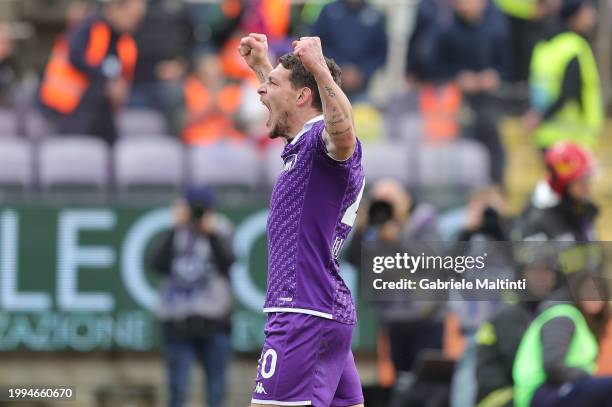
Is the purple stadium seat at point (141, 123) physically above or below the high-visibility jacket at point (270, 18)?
below

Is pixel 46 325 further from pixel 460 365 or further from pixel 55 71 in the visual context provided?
pixel 460 365

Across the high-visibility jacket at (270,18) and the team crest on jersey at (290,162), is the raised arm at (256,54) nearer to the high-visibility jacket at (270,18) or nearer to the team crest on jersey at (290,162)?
the team crest on jersey at (290,162)

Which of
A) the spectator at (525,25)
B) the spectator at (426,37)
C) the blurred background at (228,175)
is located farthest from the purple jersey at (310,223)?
the spectator at (525,25)

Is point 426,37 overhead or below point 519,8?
below

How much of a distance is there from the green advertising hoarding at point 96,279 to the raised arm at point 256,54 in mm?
5188

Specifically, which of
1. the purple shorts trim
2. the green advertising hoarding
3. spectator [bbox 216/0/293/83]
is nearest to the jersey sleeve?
the purple shorts trim

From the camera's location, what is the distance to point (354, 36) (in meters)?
13.1

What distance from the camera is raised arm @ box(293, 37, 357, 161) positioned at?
5434 mm

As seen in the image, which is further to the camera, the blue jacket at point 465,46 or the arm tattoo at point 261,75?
the blue jacket at point 465,46

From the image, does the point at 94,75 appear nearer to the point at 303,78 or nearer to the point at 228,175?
the point at 228,175

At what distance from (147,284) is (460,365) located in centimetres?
331

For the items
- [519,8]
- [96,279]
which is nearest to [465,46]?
[519,8]

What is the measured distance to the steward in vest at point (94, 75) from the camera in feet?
40.4

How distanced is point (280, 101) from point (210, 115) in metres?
6.66
